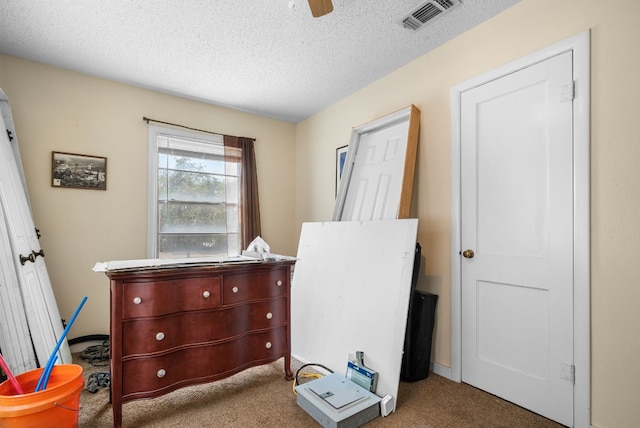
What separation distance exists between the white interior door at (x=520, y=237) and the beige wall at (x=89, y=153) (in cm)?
303

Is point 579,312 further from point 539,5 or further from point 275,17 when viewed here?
point 275,17

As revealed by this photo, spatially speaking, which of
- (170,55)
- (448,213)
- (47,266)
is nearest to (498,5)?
(448,213)

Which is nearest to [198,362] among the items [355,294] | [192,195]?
[355,294]

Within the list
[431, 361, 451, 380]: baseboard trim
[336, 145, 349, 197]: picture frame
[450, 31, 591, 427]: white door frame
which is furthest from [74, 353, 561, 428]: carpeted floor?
[336, 145, 349, 197]: picture frame

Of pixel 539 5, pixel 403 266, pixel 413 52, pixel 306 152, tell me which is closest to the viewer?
pixel 539 5

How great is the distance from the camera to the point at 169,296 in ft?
6.29

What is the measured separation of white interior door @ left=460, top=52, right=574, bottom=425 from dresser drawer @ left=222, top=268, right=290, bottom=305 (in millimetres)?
1365

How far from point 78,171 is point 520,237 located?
→ 3728 millimetres

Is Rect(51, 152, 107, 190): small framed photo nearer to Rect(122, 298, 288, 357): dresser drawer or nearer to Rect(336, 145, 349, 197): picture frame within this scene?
Rect(122, 298, 288, 357): dresser drawer

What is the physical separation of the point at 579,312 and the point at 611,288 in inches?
8.2

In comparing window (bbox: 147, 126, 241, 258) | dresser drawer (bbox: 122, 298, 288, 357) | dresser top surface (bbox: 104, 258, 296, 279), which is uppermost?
window (bbox: 147, 126, 241, 258)

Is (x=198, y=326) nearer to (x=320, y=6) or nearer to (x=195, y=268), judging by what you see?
(x=195, y=268)

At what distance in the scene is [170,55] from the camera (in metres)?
2.71

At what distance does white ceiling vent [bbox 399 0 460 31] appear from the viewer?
209 centimetres
